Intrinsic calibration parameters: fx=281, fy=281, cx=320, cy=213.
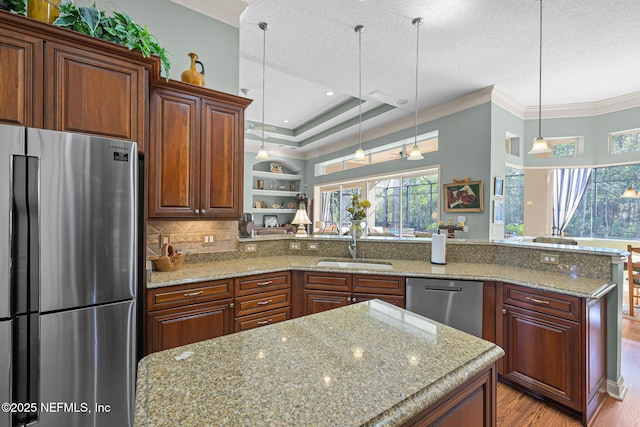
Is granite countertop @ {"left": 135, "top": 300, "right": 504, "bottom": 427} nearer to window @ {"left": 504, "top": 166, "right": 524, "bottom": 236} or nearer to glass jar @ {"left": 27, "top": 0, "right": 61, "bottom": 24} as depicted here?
glass jar @ {"left": 27, "top": 0, "right": 61, "bottom": 24}

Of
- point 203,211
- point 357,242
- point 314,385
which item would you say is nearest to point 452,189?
point 357,242

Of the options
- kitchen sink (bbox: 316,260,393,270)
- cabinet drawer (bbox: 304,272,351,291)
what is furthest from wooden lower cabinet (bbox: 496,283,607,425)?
cabinet drawer (bbox: 304,272,351,291)

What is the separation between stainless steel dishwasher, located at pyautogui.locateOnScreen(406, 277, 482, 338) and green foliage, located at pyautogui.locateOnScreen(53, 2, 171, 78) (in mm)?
2636

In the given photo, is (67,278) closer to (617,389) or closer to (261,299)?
(261,299)

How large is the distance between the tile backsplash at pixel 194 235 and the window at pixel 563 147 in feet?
18.3

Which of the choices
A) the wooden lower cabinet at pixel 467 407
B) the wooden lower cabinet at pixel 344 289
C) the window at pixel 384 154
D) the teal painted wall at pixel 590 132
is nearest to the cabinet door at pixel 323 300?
the wooden lower cabinet at pixel 344 289

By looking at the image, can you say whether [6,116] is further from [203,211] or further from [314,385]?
→ [314,385]

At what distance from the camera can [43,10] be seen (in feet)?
5.35

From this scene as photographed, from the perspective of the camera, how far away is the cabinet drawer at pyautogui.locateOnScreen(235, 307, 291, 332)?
233cm

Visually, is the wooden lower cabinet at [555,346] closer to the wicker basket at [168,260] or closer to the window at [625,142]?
the wicker basket at [168,260]

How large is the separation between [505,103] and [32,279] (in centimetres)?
582

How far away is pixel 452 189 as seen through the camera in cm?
475

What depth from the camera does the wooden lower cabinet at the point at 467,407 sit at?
78cm

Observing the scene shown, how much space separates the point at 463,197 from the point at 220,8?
4.19 m
